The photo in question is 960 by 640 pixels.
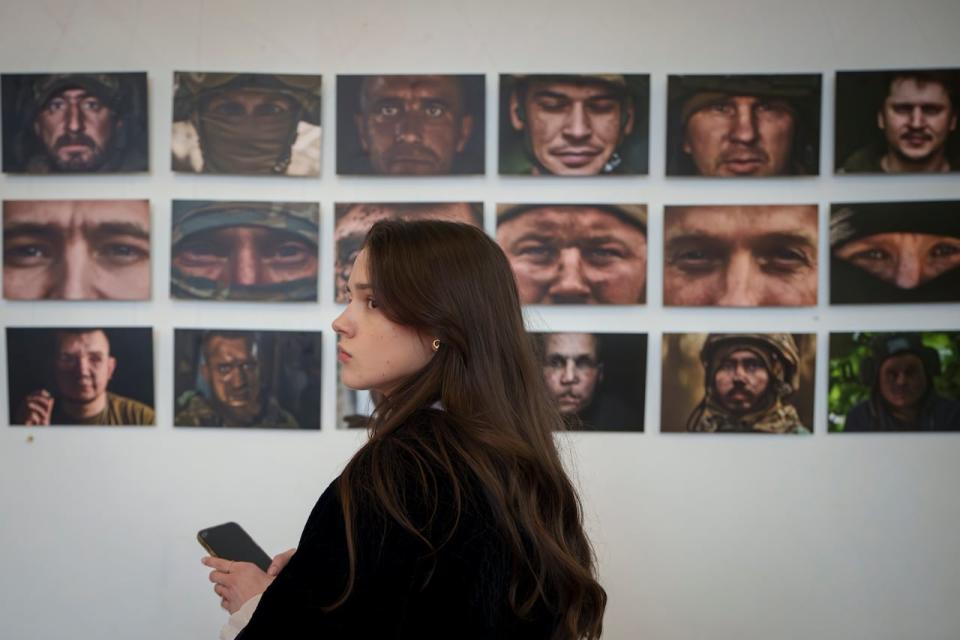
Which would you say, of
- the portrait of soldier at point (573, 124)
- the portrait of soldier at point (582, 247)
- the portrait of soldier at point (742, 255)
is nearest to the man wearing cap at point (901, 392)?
the portrait of soldier at point (742, 255)

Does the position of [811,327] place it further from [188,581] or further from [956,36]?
[188,581]

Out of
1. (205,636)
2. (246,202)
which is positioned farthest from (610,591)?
(246,202)

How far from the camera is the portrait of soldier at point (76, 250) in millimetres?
3076

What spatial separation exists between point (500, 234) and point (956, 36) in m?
1.87

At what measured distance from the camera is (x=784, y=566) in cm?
304

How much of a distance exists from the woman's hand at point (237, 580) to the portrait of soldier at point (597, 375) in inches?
57.5

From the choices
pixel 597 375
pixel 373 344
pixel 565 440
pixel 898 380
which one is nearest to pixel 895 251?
pixel 898 380

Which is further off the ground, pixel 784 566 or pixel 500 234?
pixel 500 234

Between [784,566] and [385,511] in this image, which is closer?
[385,511]

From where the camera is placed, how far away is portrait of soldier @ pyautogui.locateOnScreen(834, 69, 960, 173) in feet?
9.87

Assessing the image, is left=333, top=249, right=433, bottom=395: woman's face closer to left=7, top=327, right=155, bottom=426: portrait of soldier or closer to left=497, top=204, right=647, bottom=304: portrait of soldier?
left=497, top=204, right=647, bottom=304: portrait of soldier

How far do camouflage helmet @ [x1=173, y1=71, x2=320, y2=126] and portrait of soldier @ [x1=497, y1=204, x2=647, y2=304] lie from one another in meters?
0.82

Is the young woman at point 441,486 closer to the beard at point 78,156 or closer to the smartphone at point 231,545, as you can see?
the smartphone at point 231,545

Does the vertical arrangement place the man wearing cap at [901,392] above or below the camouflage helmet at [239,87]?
below
